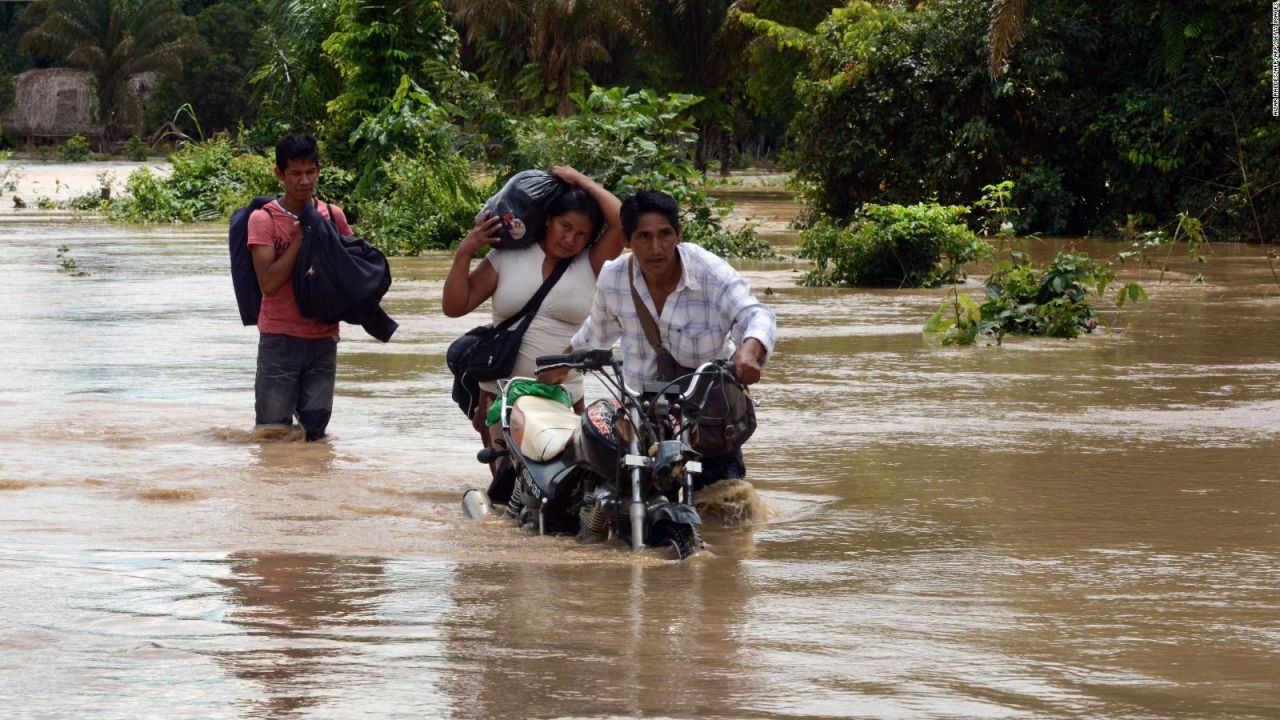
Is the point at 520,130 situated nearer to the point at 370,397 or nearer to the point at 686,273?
the point at 370,397

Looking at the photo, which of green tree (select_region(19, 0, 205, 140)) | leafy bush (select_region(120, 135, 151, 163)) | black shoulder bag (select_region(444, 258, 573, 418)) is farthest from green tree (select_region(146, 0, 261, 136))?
black shoulder bag (select_region(444, 258, 573, 418))

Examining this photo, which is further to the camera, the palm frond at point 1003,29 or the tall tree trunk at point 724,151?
the tall tree trunk at point 724,151

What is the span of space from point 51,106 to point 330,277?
5852 centimetres

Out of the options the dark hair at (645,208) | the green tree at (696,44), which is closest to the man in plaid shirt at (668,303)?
the dark hair at (645,208)

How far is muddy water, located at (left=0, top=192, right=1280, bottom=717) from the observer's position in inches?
174

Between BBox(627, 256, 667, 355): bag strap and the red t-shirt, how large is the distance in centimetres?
244

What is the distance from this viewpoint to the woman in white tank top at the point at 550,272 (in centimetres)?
693

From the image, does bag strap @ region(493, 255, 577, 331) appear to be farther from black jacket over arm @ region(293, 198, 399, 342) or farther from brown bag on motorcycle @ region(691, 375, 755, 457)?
black jacket over arm @ region(293, 198, 399, 342)

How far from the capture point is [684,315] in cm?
645

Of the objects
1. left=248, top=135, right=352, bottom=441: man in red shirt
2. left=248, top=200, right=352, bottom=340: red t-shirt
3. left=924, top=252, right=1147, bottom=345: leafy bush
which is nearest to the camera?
left=248, top=135, right=352, bottom=441: man in red shirt

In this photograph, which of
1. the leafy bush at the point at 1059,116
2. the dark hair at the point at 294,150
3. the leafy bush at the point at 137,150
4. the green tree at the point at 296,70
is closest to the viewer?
the dark hair at the point at 294,150

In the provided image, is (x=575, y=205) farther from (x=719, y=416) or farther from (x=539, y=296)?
(x=719, y=416)

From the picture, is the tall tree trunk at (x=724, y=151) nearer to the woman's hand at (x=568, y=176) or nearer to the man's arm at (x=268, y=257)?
the man's arm at (x=268, y=257)

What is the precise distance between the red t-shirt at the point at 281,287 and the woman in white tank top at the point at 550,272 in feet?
5.37
